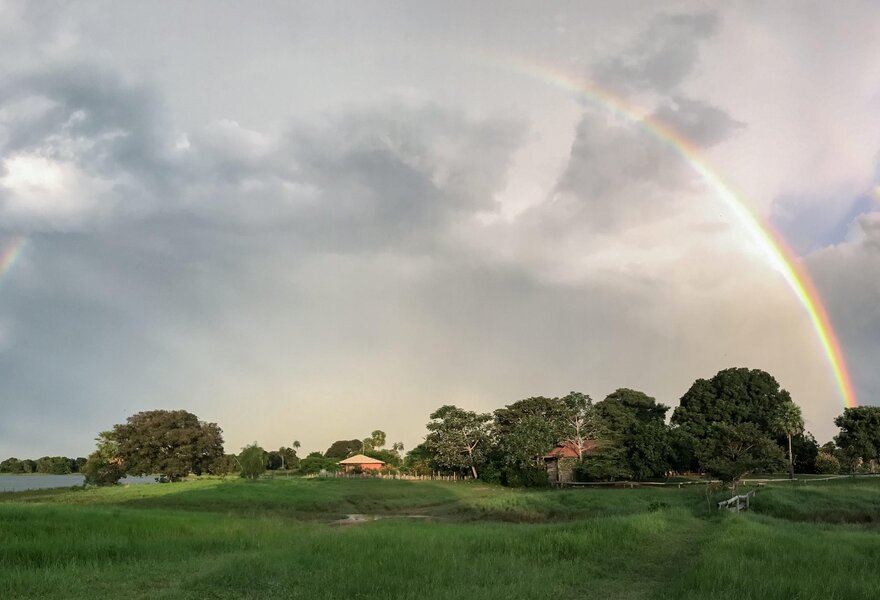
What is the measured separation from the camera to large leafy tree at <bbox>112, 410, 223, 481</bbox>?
2781 inches

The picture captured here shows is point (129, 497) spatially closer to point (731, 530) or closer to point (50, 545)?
point (50, 545)

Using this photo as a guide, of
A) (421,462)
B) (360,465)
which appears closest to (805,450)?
(421,462)

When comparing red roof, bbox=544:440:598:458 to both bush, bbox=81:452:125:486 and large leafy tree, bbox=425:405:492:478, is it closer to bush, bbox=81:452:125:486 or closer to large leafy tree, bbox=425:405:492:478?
large leafy tree, bbox=425:405:492:478

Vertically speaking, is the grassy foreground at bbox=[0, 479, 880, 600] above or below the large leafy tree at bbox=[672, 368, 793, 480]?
below

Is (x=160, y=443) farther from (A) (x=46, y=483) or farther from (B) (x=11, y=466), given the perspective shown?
(B) (x=11, y=466)

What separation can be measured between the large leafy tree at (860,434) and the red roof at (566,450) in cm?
2589

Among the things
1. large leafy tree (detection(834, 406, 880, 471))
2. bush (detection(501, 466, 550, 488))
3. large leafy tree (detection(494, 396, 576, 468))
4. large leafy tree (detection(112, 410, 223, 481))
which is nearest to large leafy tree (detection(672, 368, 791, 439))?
large leafy tree (detection(834, 406, 880, 471))

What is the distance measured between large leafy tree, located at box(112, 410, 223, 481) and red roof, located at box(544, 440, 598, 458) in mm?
41403

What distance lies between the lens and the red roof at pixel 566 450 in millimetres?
71688

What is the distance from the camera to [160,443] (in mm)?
71250

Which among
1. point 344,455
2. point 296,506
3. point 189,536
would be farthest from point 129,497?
point 344,455

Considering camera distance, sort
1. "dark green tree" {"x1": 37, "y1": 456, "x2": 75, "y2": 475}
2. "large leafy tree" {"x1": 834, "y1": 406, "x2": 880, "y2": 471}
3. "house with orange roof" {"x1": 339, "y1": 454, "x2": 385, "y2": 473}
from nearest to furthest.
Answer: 1. "large leafy tree" {"x1": 834, "y1": 406, "x2": 880, "y2": 471}
2. "house with orange roof" {"x1": 339, "y1": 454, "x2": 385, "y2": 473}
3. "dark green tree" {"x1": 37, "y1": 456, "x2": 75, "y2": 475}

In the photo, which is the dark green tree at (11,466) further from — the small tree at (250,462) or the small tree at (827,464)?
the small tree at (827,464)

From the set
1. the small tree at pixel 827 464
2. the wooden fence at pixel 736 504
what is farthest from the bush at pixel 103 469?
the small tree at pixel 827 464
